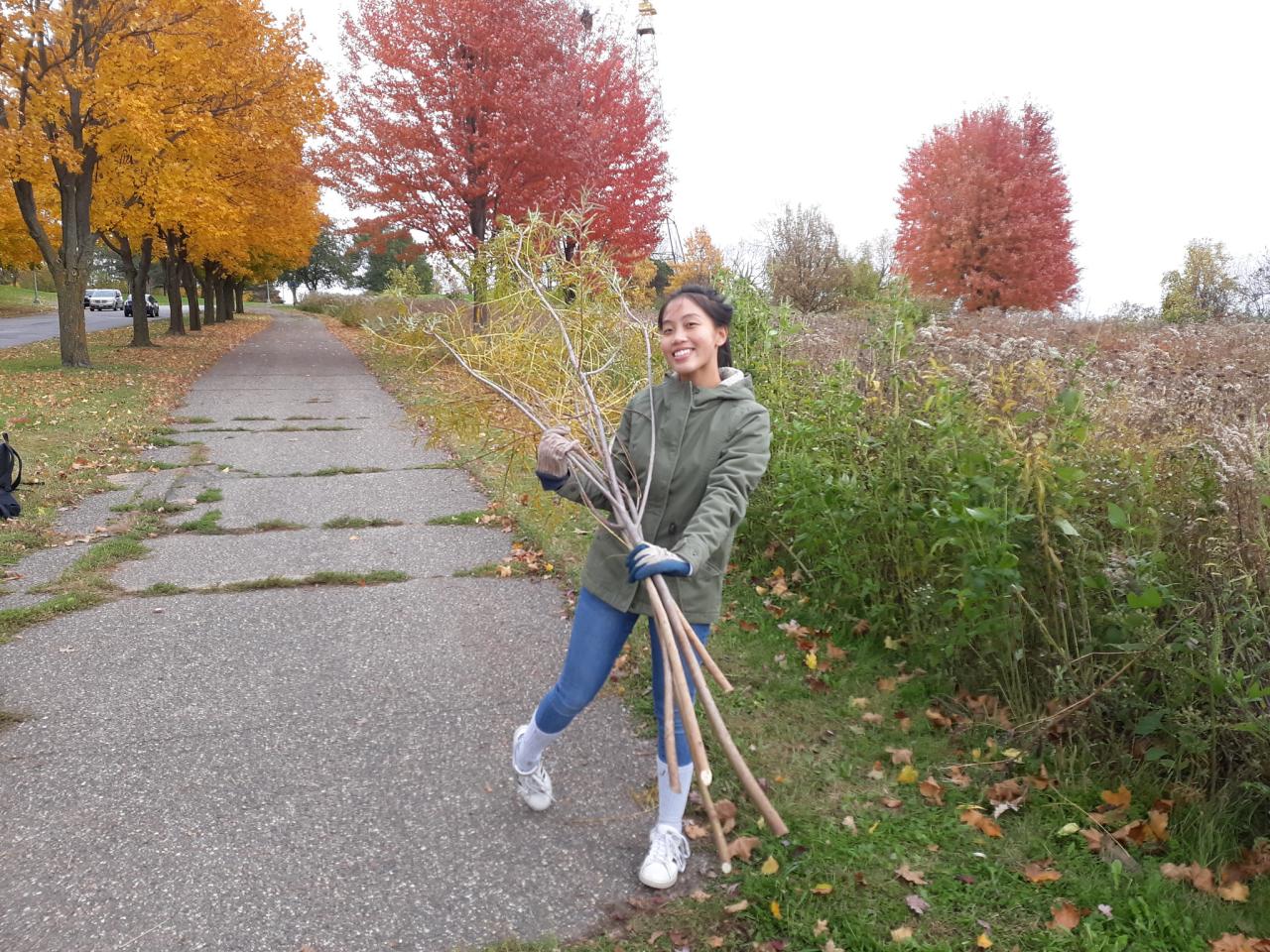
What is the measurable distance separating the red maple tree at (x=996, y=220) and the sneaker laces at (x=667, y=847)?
2657 cm

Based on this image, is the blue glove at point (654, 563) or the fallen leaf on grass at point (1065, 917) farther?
the fallen leaf on grass at point (1065, 917)

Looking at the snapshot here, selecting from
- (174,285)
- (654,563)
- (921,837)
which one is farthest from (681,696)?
(174,285)

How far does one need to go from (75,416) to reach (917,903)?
1157cm

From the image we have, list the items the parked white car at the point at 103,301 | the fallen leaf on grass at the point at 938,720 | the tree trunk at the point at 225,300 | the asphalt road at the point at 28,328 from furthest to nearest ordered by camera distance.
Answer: the parked white car at the point at 103,301, the tree trunk at the point at 225,300, the asphalt road at the point at 28,328, the fallen leaf on grass at the point at 938,720

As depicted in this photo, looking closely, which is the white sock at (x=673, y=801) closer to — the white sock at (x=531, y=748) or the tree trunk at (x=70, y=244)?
the white sock at (x=531, y=748)

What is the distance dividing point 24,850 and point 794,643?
340 cm

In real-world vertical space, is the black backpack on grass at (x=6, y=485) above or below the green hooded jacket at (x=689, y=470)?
below

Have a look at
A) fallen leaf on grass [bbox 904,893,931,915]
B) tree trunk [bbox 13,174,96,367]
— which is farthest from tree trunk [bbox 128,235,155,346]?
fallen leaf on grass [bbox 904,893,931,915]

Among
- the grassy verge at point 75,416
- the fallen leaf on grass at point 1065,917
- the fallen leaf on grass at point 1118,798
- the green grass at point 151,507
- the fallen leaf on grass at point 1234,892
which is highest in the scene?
the grassy verge at point 75,416

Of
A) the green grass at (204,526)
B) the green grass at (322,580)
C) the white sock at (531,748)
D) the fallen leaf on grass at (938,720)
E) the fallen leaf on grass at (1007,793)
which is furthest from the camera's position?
the green grass at (204,526)

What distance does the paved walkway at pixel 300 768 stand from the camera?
261 cm

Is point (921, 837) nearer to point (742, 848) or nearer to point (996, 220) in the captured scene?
point (742, 848)

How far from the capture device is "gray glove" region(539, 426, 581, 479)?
2537 mm

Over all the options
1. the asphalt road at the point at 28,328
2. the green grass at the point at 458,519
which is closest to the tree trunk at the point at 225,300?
the asphalt road at the point at 28,328
